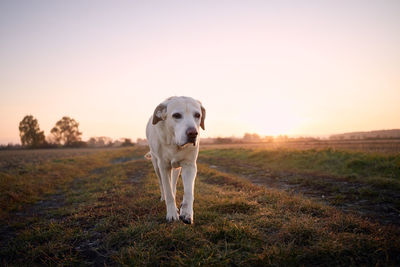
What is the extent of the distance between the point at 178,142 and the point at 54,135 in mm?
78131

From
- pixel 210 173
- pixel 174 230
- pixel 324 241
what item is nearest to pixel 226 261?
pixel 174 230

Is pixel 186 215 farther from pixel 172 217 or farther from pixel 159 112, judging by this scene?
pixel 159 112

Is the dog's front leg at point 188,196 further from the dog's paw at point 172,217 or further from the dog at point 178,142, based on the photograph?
the dog's paw at point 172,217

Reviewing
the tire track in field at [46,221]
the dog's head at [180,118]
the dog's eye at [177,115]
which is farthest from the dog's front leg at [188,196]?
the tire track in field at [46,221]

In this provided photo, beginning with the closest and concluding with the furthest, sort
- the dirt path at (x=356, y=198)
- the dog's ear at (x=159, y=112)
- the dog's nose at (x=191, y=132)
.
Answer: the dog's nose at (x=191, y=132) < the dog's ear at (x=159, y=112) < the dirt path at (x=356, y=198)

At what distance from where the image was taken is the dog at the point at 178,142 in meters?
3.37

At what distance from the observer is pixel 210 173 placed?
1009 centimetres

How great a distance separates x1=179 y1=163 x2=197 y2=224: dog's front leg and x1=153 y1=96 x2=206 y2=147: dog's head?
0.58 metres

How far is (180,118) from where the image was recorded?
353cm

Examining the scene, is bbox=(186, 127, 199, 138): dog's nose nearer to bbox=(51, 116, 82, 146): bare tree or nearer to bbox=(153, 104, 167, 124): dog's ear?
bbox=(153, 104, 167, 124): dog's ear

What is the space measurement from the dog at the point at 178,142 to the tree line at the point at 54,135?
65616mm

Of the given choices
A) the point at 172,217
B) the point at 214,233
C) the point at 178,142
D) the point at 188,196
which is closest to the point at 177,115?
the point at 178,142

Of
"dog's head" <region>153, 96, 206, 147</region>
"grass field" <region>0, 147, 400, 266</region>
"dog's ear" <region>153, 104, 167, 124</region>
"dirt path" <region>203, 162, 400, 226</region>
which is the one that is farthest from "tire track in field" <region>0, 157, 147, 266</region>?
"dirt path" <region>203, 162, 400, 226</region>

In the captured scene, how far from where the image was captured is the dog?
337cm
